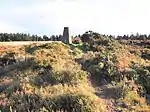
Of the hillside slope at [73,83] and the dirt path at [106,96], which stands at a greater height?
the hillside slope at [73,83]

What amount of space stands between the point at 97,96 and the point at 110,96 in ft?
1.93

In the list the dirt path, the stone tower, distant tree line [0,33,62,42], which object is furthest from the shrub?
distant tree line [0,33,62,42]

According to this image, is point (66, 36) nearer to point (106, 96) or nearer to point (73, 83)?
point (73, 83)

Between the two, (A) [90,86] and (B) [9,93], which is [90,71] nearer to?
(A) [90,86]

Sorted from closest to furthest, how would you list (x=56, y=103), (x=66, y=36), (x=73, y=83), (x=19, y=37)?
(x=56, y=103)
(x=73, y=83)
(x=66, y=36)
(x=19, y=37)

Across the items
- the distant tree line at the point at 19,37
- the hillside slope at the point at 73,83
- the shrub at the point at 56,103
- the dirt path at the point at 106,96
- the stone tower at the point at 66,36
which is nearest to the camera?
the shrub at the point at 56,103

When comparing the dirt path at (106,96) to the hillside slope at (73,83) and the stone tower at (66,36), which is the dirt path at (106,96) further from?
the stone tower at (66,36)

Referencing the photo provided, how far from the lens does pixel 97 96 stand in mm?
19438

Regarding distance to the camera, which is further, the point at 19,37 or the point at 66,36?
the point at 19,37

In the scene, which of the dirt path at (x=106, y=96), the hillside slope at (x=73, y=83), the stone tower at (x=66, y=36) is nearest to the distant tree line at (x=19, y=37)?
the stone tower at (x=66, y=36)

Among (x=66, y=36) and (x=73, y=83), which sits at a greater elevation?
(x=66, y=36)

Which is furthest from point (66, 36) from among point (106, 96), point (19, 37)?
point (19, 37)

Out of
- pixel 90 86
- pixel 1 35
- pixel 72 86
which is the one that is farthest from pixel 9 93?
pixel 1 35

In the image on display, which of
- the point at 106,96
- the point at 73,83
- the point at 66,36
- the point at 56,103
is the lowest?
the point at 106,96
